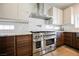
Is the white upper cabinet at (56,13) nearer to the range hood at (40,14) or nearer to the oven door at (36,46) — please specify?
the range hood at (40,14)

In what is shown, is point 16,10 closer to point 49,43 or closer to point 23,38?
point 23,38

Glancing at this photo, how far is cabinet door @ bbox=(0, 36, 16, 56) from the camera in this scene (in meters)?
1.16

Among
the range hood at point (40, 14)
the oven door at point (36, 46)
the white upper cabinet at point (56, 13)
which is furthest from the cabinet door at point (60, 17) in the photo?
the oven door at point (36, 46)

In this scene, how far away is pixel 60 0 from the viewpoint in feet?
3.25

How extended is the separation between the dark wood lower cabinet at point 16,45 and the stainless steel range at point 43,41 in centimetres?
11

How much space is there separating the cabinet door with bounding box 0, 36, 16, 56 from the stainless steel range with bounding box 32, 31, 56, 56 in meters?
0.37

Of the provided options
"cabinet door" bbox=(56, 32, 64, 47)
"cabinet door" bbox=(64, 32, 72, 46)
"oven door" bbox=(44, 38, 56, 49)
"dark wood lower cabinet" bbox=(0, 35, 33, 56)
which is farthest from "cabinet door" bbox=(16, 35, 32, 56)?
"cabinet door" bbox=(64, 32, 72, 46)

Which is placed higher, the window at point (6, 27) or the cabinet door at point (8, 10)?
the cabinet door at point (8, 10)

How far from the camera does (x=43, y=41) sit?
5.08 feet

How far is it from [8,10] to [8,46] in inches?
20.5

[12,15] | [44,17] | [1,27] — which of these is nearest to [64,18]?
[44,17]

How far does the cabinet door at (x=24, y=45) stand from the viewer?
1288mm

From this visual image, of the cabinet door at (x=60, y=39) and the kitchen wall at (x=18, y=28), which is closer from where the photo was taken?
the kitchen wall at (x=18, y=28)

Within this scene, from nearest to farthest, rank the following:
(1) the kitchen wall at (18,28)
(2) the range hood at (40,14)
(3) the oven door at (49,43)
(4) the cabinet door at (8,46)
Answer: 1. (4) the cabinet door at (8,46)
2. (1) the kitchen wall at (18,28)
3. (2) the range hood at (40,14)
4. (3) the oven door at (49,43)
